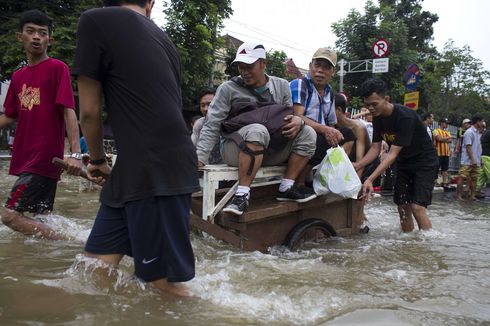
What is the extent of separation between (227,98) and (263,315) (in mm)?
2096

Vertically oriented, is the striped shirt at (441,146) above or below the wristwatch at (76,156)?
above

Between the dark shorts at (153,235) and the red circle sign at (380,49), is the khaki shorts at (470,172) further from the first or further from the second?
the dark shorts at (153,235)

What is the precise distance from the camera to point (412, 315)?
8.78ft

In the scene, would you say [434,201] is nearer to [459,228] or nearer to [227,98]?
[459,228]

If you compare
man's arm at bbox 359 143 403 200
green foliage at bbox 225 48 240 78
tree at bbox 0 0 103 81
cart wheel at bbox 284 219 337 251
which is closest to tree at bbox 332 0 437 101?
green foliage at bbox 225 48 240 78

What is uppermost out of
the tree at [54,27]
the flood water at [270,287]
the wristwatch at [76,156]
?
the tree at [54,27]

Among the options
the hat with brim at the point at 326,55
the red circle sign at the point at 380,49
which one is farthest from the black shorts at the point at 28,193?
→ the red circle sign at the point at 380,49

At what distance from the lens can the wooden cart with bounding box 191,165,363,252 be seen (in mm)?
3658

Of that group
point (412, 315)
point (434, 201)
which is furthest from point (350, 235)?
point (434, 201)

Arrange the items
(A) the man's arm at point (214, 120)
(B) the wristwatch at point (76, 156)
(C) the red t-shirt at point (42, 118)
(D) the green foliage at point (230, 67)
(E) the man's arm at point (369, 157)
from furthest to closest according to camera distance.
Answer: (D) the green foliage at point (230, 67), (E) the man's arm at point (369, 157), (A) the man's arm at point (214, 120), (C) the red t-shirt at point (42, 118), (B) the wristwatch at point (76, 156)

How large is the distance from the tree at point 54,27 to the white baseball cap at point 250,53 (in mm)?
11473

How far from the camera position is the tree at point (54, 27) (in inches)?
547

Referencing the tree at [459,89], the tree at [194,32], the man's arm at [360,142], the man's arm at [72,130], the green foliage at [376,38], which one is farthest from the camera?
the tree at [459,89]

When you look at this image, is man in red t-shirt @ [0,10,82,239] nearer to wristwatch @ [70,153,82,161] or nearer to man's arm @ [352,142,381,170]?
wristwatch @ [70,153,82,161]
